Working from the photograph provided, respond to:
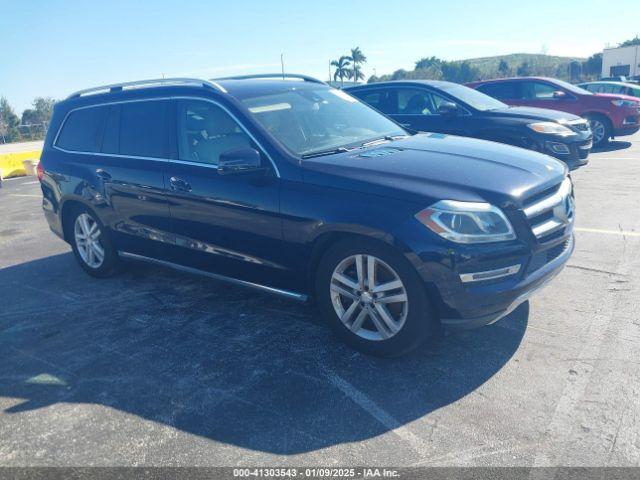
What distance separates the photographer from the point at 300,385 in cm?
347

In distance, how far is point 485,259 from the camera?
3.29 metres

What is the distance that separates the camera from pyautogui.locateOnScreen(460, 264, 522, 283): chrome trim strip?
3.29 meters

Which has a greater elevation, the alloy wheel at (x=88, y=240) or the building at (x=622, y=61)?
the building at (x=622, y=61)

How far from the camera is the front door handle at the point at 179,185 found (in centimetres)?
453

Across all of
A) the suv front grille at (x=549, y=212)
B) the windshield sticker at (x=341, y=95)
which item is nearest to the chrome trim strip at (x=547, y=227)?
the suv front grille at (x=549, y=212)

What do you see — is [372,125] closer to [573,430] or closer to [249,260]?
[249,260]

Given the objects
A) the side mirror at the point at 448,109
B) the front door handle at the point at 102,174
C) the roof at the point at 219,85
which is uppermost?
the roof at the point at 219,85

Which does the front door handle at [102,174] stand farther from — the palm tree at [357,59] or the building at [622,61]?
the palm tree at [357,59]

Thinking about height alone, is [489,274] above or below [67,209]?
below

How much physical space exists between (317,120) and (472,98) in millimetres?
5235

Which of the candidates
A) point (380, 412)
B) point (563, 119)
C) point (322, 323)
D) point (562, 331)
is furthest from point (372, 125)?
point (563, 119)

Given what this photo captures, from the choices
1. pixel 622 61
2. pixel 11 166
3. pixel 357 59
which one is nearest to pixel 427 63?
pixel 357 59

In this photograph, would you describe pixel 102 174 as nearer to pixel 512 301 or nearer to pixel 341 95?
pixel 341 95

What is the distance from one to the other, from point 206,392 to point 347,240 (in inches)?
51.2
